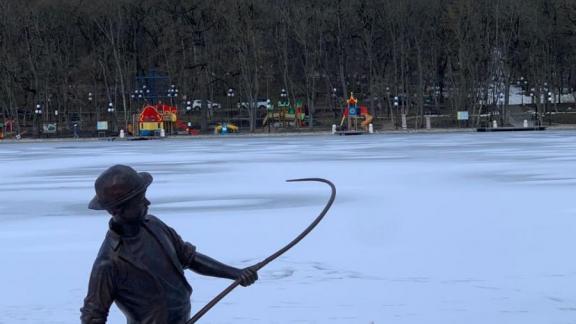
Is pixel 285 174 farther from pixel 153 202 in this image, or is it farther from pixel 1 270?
pixel 1 270

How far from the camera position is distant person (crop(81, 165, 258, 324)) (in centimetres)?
398

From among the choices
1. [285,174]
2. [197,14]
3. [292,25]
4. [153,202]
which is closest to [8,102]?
[197,14]

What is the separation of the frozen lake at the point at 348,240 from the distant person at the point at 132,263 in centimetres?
436

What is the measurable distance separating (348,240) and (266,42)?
2380 inches

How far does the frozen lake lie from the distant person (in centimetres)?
436

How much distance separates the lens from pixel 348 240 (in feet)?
42.4

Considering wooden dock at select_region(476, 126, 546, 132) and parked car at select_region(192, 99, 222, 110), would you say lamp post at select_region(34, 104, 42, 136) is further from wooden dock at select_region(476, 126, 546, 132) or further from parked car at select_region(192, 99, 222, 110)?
wooden dock at select_region(476, 126, 546, 132)

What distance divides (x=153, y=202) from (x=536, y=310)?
10872mm

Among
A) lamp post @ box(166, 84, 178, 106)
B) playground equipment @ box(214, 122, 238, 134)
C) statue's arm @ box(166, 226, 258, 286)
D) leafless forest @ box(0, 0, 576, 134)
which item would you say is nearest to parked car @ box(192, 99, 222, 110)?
leafless forest @ box(0, 0, 576, 134)

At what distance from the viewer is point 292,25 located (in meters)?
69.8

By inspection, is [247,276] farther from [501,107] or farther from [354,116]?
[501,107]

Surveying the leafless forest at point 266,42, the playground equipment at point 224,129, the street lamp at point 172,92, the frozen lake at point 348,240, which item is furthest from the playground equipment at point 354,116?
the frozen lake at point 348,240

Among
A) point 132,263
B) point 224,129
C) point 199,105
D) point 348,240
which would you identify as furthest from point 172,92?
point 132,263

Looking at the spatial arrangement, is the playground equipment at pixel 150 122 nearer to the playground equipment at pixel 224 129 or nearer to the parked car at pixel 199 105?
the playground equipment at pixel 224 129
